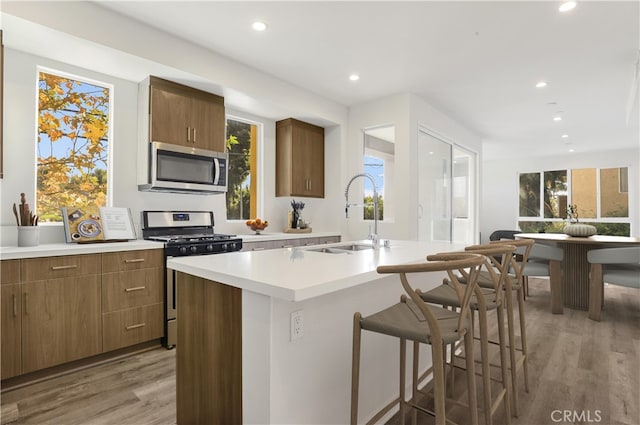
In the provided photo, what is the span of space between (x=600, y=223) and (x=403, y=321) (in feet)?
28.5

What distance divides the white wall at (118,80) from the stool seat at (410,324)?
2706mm

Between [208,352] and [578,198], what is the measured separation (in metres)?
9.22

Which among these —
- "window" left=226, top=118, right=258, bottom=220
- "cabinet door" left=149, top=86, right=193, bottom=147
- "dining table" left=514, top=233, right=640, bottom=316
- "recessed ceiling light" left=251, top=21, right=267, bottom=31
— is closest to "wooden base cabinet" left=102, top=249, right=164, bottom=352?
"cabinet door" left=149, top=86, right=193, bottom=147

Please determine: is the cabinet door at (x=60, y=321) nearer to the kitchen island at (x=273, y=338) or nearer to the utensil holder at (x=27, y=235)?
the utensil holder at (x=27, y=235)

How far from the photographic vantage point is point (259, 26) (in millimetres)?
2805

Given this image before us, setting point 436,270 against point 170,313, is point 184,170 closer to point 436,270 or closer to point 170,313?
point 170,313

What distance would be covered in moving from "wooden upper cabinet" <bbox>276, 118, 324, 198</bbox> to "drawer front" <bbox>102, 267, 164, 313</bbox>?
203cm

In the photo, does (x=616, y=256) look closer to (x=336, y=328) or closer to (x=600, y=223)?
(x=336, y=328)

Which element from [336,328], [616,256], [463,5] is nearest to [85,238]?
[336,328]

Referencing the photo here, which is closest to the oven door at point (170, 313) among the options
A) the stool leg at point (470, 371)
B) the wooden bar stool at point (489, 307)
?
the wooden bar stool at point (489, 307)

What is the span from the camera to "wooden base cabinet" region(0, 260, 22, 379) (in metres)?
2.21

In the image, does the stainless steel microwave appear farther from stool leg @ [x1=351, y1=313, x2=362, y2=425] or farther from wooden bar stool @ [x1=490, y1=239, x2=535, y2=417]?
wooden bar stool @ [x1=490, y1=239, x2=535, y2=417]

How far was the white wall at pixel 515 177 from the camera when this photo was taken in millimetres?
7406

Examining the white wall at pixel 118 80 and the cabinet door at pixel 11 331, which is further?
the white wall at pixel 118 80
